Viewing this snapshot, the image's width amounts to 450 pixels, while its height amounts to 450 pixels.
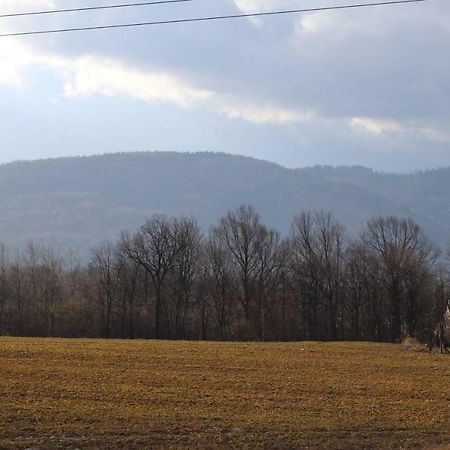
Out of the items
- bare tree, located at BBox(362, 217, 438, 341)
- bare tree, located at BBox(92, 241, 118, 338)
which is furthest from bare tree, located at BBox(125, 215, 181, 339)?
bare tree, located at BBox(362, 217, 438, 341)

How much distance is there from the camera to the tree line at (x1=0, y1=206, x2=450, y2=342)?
7831cm

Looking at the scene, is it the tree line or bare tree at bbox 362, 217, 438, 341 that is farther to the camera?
the tree line

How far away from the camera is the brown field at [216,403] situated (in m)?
15.4

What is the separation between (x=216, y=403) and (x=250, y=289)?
64996mm

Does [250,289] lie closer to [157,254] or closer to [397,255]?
[157,254]

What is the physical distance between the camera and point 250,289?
84688mm

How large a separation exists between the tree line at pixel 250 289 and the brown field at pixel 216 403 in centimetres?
4555

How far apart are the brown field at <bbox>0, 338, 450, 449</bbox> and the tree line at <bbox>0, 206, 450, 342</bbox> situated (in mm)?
45547

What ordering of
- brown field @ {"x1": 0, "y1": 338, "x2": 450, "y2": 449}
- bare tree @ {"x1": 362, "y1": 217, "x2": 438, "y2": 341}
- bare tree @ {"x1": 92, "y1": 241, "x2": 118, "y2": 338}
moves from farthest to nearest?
bare tree @ {"x1": 92, "y1": 241, "x2": 118, "y2": 338} → bare tree @ {"x1": 362, "y1": 217, "x2": 438, "y2": 341} → brown field @ {"x1": 0, "y1": 338, "x2": 450, "y2": 449}

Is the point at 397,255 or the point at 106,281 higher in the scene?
the point at 397,255

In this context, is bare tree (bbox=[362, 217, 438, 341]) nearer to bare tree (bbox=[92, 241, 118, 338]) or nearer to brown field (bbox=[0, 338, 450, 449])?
bare tree (bbox=[92, 241, 118, 338])

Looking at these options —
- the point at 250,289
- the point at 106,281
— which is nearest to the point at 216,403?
the point at 250,289

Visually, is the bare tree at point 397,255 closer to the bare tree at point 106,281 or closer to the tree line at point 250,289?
the tree line at point 250,289

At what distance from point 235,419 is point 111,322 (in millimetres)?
66897
